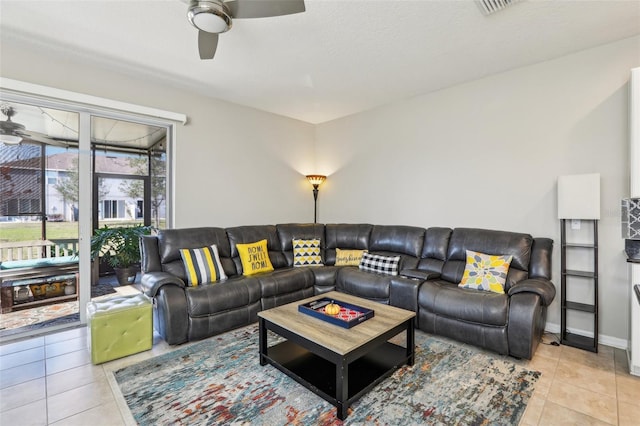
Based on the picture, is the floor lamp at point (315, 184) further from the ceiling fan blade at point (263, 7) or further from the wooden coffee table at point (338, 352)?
the ceiling fan blade at point (263, 7)

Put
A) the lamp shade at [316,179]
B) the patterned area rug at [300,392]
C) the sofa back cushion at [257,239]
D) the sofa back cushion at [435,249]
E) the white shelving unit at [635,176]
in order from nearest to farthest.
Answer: the patterned area rug at [300,392] → the white shelving unit at [635,176] → the sofa back cushion at [435,249] → the sofa back cushion at [257,239] → the lamp shade at [316,179]

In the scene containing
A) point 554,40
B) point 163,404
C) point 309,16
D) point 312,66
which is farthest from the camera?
point 312,66

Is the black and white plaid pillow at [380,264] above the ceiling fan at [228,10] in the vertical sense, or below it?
below

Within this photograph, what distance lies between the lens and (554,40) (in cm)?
277

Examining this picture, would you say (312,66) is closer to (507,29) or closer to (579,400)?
(507,29)

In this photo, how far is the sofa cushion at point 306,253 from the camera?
4246mm

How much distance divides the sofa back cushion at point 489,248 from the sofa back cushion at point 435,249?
57 mm

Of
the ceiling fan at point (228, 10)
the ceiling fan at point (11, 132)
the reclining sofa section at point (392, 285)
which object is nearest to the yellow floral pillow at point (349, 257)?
the reclining sofa section at point (392, 285)

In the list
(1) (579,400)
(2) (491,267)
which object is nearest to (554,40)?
(2) (491,267)

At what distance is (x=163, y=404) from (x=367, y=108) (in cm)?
435

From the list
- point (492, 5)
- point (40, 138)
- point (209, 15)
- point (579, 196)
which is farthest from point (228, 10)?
point (579, 196)

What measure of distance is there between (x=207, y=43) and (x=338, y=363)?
253 centimetres

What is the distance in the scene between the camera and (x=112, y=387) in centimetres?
217

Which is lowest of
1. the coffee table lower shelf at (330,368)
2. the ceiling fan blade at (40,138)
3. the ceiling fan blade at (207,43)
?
the coffee table lower shelf at (330,368)
